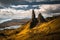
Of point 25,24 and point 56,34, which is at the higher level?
point 25,24

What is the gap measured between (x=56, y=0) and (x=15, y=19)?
2.47 m

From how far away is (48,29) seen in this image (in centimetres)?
794

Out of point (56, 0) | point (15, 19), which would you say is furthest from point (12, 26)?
point (56, 0)

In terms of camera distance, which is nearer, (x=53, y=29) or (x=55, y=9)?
(x=53, y=29)

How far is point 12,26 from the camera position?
8.34m

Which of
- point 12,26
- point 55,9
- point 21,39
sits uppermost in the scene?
point 55,9

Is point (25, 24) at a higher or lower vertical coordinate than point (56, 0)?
lower

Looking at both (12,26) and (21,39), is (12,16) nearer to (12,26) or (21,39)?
(12,26)

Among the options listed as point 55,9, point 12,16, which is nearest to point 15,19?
point 12,16

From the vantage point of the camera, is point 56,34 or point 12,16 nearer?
point 56,34

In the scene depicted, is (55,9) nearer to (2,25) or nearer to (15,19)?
(15,19)

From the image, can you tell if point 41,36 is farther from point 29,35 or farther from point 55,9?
point 55,9

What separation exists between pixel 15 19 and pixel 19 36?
102cm

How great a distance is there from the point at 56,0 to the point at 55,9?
0.51m
